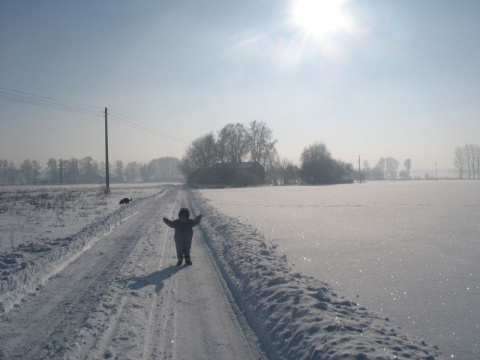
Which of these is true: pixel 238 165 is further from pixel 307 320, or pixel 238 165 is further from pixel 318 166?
pixel 307 320

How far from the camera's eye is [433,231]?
1366cm

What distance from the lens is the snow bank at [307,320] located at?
4230 mm

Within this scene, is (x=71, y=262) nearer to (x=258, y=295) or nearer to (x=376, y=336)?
(x=258, y=295)

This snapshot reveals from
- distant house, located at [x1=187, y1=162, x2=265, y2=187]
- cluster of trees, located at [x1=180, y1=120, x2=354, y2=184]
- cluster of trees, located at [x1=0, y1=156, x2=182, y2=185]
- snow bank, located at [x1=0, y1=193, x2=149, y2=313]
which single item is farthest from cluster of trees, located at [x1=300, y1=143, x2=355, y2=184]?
snow bank, located at [x1=0, y1=193, x2=149, y2=313]

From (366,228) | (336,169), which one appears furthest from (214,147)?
(366,228)

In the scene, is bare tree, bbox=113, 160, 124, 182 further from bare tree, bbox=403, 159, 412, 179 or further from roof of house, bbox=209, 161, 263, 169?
bare tree, bbox=403, 159, 412, 179

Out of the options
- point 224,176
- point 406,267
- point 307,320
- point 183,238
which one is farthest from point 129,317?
point 224,176

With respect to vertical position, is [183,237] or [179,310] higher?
[183,237]

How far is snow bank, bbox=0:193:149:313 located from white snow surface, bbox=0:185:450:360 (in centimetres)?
3

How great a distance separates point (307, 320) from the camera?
507 centimetres

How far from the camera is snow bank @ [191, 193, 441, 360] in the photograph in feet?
13.9

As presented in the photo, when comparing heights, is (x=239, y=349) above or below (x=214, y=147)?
below

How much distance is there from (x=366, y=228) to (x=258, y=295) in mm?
9693

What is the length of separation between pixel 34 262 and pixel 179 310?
178 inches
